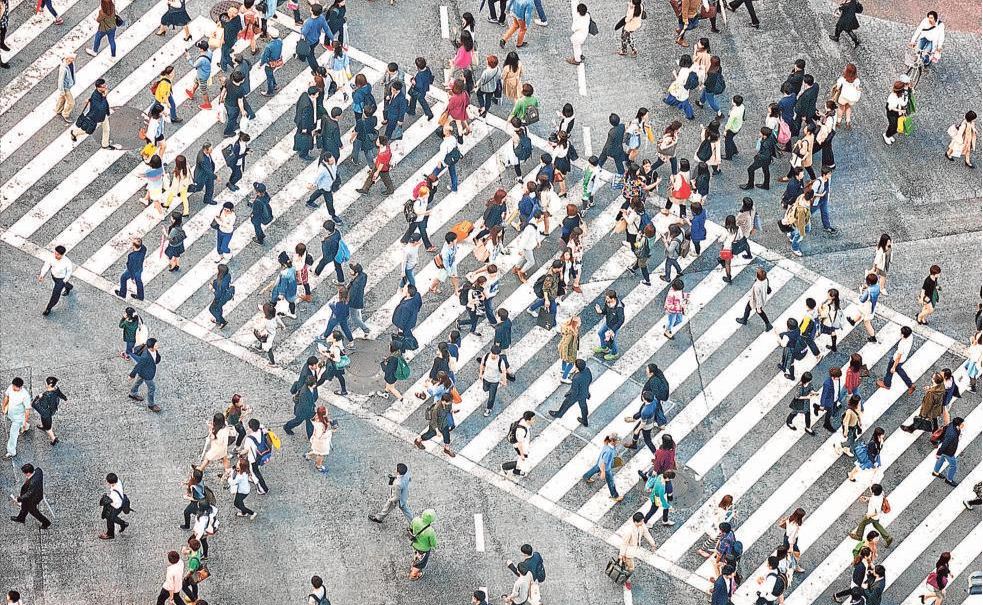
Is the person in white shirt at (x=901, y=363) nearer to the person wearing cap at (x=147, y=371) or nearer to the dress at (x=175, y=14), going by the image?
the person wearing cap at (x=147, y=371)

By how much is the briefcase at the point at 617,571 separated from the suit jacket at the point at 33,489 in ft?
32.3

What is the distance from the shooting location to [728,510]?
124 ft

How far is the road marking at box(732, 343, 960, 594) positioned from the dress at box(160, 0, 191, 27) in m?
16.2

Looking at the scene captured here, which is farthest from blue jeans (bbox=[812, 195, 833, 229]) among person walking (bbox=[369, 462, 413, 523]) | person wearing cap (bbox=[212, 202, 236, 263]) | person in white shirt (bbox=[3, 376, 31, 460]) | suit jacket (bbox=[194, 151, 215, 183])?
person in white shirt (bbox=[3, 376, 31, 460])

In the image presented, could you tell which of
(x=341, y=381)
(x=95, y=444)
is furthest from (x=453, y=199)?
(x=95, y=444)

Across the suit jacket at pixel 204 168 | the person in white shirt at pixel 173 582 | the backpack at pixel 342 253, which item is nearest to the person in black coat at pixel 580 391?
the backpack at pixel 342 253

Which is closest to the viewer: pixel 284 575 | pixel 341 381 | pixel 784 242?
pixel 284 575

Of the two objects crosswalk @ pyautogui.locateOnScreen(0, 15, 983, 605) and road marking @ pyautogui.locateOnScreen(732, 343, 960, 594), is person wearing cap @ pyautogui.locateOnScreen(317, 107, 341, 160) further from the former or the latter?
road marking @ pyautogui.locateOnScreen(732, 343, 960, 594)

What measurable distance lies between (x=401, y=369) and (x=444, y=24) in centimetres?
1018

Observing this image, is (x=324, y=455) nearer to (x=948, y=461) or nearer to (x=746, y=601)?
(x=746, y=601)

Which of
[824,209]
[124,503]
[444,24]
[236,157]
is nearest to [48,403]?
[124,503]

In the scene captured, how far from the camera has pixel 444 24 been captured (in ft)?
155

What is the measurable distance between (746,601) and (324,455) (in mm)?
7866

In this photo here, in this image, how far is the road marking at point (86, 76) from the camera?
147 feet
